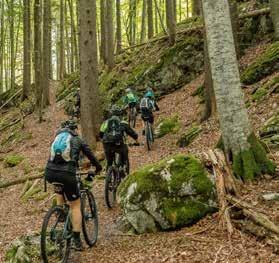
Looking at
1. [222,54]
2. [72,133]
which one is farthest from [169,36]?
[72,133]

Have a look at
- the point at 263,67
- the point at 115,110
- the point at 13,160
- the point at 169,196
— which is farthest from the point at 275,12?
the point at 13,160

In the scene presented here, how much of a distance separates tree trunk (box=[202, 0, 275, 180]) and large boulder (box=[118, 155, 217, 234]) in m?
0.71

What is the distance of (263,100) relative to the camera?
476 inches

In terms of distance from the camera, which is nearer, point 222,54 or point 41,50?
point 222,54

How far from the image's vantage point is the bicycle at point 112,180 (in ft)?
28.3

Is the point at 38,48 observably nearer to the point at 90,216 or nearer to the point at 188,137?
the point at 188,137

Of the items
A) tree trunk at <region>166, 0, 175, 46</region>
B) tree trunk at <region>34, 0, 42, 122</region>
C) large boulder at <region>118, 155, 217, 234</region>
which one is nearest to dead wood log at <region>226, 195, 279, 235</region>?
large boulder at <region>118, 155, 217, 234</region>

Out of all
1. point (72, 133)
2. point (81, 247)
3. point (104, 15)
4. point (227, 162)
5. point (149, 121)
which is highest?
point (104, 15)

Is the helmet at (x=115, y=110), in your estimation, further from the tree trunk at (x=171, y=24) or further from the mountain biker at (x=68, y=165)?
the tree trunk at (x=171, y=24)

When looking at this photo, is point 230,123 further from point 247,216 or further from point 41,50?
point 41,50

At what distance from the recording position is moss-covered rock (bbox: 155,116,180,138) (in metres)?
15.6

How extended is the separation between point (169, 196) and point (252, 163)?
150 cm

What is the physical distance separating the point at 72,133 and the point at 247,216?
2.67 meters

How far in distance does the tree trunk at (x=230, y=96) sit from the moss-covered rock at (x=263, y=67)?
7528 mm
